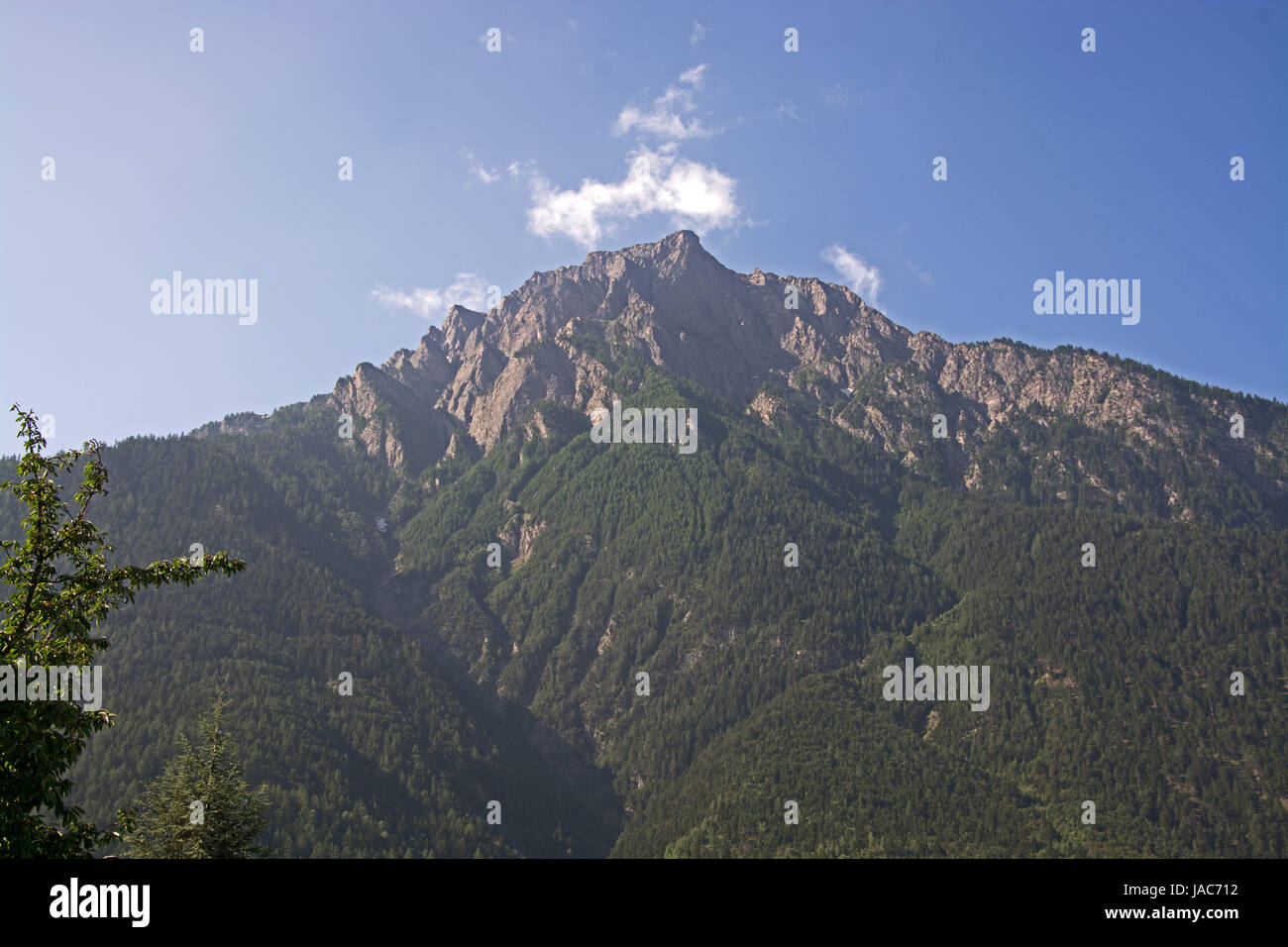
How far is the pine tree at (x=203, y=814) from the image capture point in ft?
112

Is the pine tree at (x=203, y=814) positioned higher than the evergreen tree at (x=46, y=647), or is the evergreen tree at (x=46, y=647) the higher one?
the evergreen tree at (x=46, y=647)

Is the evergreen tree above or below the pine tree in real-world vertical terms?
above

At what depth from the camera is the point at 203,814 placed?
34.6m

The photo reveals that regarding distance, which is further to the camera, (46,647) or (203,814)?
(203,814)

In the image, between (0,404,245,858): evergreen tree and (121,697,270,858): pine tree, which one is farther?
(121,697,270,858): pine tree

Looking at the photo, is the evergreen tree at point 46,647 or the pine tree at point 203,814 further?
the pine tree at point 203,814

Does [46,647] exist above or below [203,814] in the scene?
above

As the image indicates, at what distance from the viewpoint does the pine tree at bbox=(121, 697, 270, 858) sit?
34125mm
